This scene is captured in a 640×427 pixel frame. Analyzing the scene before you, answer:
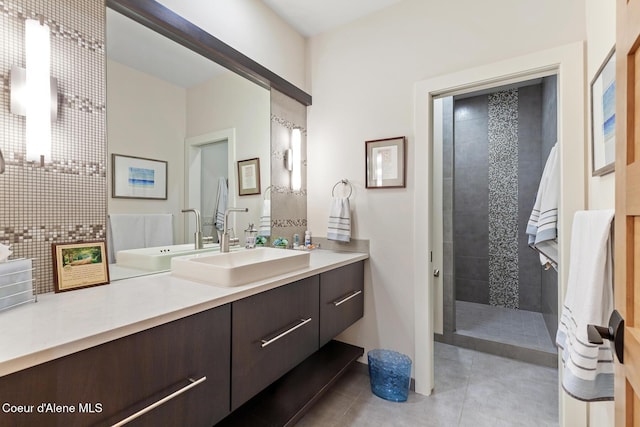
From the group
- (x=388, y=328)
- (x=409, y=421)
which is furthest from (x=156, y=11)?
(x=409, y=421)

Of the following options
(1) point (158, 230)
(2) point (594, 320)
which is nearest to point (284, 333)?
(1) point (158, 230)

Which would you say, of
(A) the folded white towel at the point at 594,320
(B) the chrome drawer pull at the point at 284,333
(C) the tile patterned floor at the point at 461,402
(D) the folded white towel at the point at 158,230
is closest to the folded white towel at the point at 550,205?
(A) the folded white towel at the point at 594,320

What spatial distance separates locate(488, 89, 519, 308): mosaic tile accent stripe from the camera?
3.35 meters

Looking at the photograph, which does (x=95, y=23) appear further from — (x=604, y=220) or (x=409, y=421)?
(x=409, y=421)

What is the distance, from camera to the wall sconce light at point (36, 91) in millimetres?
1015

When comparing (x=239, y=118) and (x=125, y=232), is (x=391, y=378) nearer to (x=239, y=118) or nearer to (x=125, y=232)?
(x=125, y=232)

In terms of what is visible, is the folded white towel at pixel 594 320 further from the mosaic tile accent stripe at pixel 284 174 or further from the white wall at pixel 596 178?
the mosaic tile accent stripe at pixel 284 174

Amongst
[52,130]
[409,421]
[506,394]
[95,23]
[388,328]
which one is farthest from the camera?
[388,328]

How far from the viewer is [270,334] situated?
49.9 inches

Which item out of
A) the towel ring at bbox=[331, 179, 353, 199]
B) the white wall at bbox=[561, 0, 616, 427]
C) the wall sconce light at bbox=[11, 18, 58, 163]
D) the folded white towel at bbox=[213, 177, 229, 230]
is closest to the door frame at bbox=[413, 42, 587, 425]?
the white wall at bbox=[561, 0, 616, 427]

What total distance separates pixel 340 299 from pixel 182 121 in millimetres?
1422

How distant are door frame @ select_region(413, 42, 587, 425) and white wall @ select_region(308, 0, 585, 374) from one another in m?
0.06

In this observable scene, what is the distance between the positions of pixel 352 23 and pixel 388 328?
2.30 m

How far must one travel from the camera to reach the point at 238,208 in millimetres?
1995
